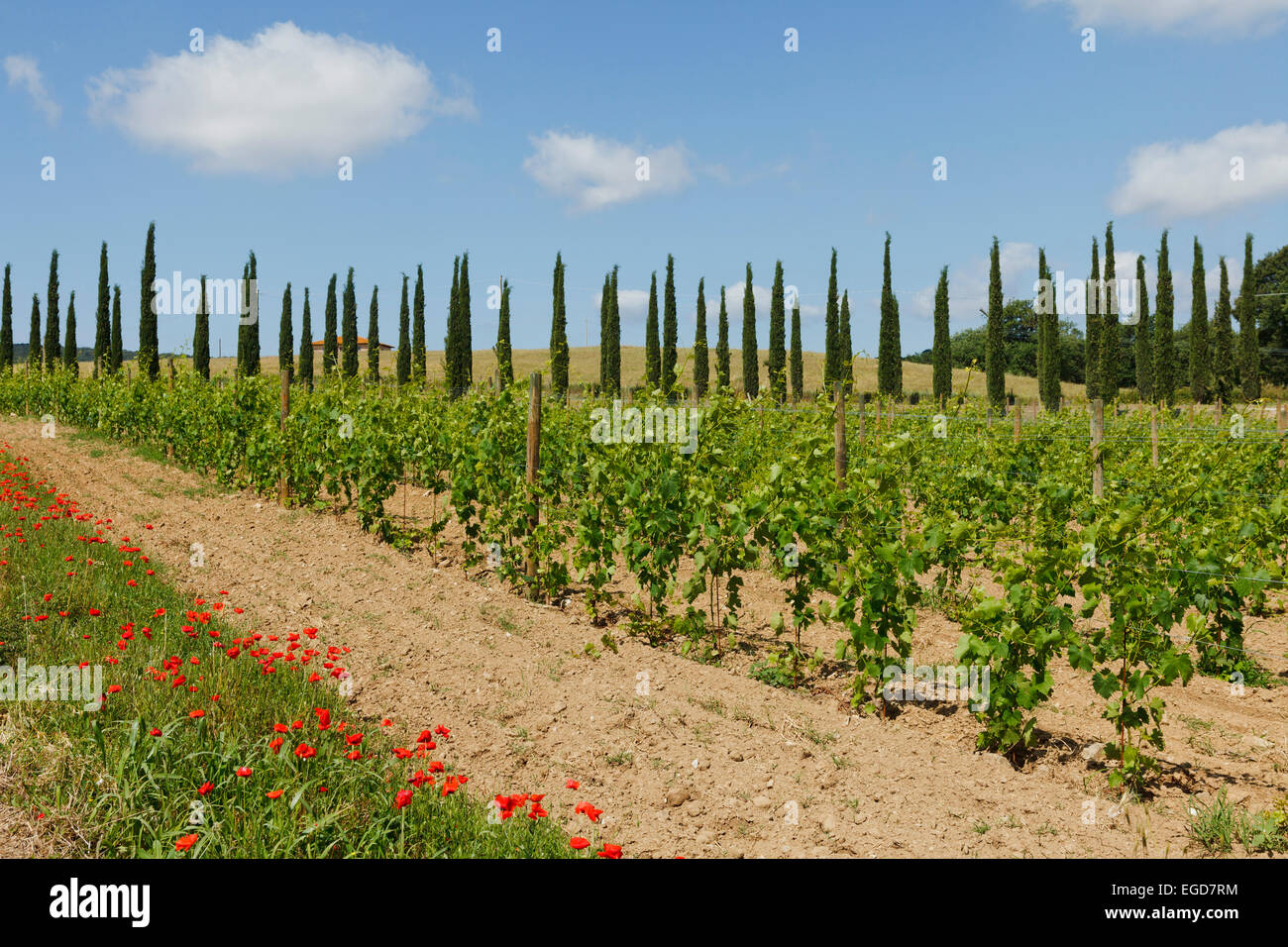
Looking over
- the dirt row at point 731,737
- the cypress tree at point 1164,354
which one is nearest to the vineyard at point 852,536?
the dirt row at point 731,737

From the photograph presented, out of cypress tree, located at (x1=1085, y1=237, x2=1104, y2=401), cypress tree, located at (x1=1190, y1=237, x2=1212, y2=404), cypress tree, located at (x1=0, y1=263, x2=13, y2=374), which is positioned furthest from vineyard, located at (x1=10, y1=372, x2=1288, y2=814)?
cypress tree, located at (x1=0, y1=263, x2=13, y2=374)

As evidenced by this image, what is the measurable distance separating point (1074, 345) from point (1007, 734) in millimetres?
69573

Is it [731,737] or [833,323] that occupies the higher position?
[833,323]

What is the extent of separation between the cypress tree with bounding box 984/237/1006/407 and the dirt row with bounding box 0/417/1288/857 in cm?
3031

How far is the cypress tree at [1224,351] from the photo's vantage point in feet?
128

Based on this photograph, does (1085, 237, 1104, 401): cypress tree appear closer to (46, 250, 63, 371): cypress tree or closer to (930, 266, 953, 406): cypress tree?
(930, 266, 953, 406): cypress tree

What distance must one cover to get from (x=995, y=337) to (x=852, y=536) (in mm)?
34628

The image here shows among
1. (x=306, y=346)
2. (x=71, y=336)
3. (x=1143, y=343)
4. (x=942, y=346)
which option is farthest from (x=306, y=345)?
(x=1143, y=343)

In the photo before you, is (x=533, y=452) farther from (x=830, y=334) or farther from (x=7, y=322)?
(x=7, y=322)

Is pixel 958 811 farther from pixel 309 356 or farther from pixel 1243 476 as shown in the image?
pixel 309 356

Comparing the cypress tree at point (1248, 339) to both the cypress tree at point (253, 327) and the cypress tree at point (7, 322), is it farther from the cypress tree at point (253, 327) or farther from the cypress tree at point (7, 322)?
the cypress tree at point (7, 322)

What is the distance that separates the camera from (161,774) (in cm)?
310

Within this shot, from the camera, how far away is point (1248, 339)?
127 feet
